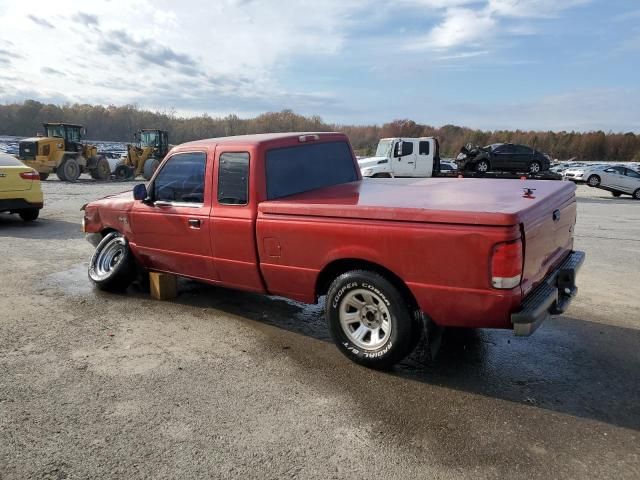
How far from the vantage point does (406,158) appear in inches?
795

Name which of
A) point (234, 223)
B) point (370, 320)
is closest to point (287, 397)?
point (370, 320)

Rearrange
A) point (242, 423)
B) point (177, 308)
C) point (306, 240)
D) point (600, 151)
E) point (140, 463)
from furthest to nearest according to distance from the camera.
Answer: point (600, 151) < point (177, 308) < point (306, 240) < point (242, 423) < point (140, 463)

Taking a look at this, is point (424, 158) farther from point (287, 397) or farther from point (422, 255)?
point (287, 397)

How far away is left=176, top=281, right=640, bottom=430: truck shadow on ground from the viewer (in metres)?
3.48

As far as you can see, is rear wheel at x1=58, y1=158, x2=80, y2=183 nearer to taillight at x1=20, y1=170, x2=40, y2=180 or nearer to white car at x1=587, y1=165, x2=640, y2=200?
taillight at x1=20, y1=170, x2=40, y2=180

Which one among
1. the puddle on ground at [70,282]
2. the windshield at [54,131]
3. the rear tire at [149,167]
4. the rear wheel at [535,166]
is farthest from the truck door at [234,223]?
the windshield at [54,131]

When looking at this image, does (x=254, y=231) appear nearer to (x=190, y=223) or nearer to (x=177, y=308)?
(x=190, y=223)

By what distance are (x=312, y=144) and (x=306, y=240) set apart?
1475 millimetres

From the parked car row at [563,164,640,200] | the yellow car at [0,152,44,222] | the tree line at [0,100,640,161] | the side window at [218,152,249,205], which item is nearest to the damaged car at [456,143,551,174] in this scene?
the parked car row at [563,164,640,200]

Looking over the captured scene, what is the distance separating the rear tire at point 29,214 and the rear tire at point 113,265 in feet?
20.9

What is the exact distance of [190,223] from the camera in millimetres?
4945

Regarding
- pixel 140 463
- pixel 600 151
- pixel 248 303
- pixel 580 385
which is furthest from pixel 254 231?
pixel 600 151

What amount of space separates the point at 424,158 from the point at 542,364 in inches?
670

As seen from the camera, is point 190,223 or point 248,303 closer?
point 190,223
